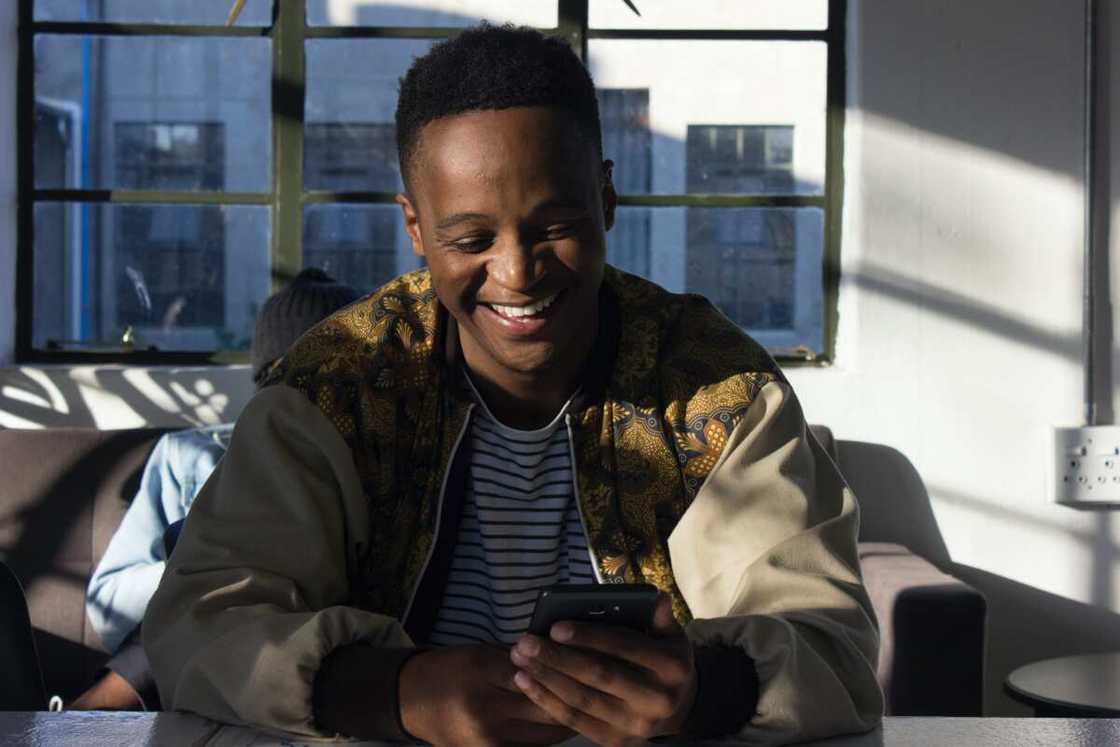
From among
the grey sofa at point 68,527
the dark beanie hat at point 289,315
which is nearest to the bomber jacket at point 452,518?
the dark beanie hat at point 289,315

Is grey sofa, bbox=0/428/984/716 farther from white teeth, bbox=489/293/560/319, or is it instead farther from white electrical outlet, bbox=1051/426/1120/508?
white teeth, bbox=489/293/560/319

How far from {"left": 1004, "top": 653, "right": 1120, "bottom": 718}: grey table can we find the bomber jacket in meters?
1.39

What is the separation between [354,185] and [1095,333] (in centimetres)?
202

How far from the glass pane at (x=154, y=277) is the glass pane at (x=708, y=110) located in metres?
1.03

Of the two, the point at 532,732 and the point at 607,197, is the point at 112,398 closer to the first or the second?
the point at 607,197

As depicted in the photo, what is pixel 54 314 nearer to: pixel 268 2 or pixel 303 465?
pixel 268 2

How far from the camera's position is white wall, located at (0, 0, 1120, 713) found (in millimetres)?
3543

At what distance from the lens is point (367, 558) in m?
1.36

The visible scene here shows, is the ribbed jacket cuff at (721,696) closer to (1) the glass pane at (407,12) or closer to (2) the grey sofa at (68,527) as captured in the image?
(2) the grey sofa at (68,527)

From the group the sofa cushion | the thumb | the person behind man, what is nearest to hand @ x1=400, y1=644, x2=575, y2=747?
the thumb

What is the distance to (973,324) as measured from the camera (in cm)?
357

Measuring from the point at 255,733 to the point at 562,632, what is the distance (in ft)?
0.97

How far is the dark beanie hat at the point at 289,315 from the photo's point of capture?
2680 mm

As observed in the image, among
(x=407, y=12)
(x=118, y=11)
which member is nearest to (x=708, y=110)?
(x=407, y=12)
